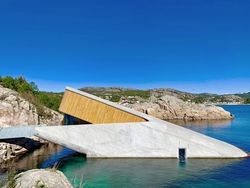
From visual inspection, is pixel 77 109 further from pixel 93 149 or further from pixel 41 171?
pixel 41 171

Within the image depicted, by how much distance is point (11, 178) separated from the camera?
829 cm

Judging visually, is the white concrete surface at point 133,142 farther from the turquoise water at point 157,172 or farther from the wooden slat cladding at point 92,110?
the wooden slat cladding at point 92,110

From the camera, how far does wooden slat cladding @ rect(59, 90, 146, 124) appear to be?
37312 mm

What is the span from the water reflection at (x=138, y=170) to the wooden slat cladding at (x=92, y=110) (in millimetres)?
5403

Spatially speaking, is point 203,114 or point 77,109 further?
point 203,114

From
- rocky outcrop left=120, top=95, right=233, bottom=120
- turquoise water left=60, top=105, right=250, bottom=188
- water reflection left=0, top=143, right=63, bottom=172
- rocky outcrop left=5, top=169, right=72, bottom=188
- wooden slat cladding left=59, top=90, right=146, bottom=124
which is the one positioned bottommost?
turquoise water left=60, top=105, right=250, bottom=188

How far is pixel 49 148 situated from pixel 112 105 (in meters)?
12.5

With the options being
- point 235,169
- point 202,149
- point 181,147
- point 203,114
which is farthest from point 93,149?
point 203,114

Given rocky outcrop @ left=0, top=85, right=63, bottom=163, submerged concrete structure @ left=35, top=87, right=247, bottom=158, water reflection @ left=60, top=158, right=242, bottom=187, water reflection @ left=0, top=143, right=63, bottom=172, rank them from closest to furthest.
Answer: water reflection @ left=60, top=158, right=242, bottom=187 → water reflection @ left=0, top=143, right=63, bottom=172 → submerged concrete structure @ left=35, top=87, right=247, bottom=158 → rocky outcrop @ left=0, top=85, right=63, bottom=163

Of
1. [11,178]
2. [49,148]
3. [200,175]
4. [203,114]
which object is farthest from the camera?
[203,114]

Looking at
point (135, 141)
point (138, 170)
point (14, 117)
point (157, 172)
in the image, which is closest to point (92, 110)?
point (135, 141)

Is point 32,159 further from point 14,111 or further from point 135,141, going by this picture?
point 135,141

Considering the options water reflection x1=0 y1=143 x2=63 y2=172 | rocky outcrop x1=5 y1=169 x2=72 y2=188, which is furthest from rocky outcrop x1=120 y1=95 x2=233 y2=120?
rocky outcrop x1=5 y1=169 x2=72 y2=188

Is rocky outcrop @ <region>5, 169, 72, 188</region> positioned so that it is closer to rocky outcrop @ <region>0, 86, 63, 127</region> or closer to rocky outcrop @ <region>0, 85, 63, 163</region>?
rocky outcrop @ <region>0, 85, 63, 163</region>
